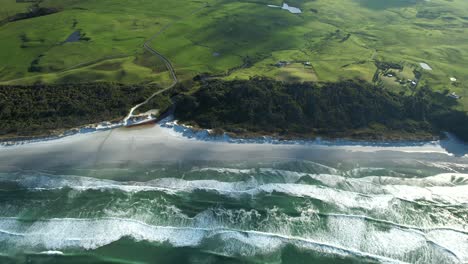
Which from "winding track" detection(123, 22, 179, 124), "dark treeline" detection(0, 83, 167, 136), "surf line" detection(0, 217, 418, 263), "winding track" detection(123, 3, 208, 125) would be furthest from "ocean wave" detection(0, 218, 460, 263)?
"winding track" detection(123, 22, 179, 124)

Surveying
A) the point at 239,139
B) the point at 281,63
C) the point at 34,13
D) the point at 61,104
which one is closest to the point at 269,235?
the point at 239,139

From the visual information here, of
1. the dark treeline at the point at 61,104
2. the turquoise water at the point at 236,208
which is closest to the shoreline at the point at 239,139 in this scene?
the dark treeline at the point at 61,104

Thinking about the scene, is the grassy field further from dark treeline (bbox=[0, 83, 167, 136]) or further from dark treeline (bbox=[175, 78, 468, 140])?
dark treeline (bbox=[175, 78, 468, 140])

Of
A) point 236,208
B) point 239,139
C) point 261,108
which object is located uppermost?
point 261,108

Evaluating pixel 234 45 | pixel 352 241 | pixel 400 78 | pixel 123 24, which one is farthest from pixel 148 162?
pixel 123 24

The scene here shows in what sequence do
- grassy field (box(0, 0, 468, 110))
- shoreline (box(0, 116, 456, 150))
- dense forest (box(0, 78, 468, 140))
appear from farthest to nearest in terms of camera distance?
grassy field (box(0, 0, 468, 110)), dense forest (box(0, 78, 468, 140)), shoreline (box(0, 116, 456, 150))

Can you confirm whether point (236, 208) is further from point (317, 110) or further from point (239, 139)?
point (317, 110)

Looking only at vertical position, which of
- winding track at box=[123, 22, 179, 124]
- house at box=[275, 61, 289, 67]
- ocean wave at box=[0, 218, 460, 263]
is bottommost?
ocean wave at box=[0, 218, 460, 263]

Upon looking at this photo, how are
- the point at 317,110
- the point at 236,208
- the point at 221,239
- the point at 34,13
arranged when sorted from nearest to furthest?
the point at 221,239 < the point at 236,208 < the point at 317,110 < the point at 34,13

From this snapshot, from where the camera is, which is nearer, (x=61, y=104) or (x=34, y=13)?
(x=61, y=104)
